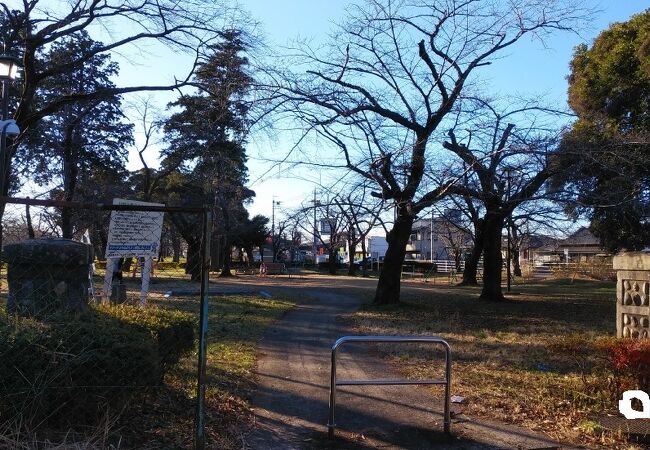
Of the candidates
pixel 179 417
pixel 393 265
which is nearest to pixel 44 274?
Result: pixel 179 417

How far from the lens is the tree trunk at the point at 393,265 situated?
19.7 m

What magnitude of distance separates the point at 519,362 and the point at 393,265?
10.4 meters

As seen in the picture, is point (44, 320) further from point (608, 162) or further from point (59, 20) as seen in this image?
point (608, 162)

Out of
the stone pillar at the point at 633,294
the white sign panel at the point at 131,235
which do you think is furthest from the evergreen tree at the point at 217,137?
the stone pillar at the point at 633,294

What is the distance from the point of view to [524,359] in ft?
32.9

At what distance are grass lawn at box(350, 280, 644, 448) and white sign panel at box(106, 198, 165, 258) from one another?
4.48 meters

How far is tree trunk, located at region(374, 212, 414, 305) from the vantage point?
19.7 metres

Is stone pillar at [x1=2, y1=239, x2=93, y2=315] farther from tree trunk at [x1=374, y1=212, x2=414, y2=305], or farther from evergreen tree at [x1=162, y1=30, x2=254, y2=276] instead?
tree trunk at [x1=374, y1=212, x2=414, y2=305]

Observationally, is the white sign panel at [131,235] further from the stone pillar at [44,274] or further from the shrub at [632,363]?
the shrub at [632,363]

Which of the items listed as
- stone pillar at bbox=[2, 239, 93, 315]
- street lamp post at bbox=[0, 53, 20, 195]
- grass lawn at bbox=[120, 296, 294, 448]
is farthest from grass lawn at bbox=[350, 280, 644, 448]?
street lamp post at bbox=[0, 53, 20, 195]

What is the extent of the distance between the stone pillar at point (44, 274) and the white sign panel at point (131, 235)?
3.09 metres

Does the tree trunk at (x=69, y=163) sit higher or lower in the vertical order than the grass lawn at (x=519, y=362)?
higher

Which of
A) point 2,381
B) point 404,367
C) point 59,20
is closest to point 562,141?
point 404,367

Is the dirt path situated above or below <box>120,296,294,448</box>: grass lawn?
below
